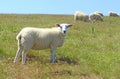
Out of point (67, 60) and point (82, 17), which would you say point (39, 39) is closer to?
point (67, 60)

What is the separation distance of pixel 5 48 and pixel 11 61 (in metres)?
2.31

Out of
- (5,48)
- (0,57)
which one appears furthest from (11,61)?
(5,48)

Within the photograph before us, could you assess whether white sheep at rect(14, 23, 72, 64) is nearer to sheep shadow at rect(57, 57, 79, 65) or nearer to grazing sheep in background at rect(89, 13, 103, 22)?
sheep shadow at rect(57, 57, 79, 65)

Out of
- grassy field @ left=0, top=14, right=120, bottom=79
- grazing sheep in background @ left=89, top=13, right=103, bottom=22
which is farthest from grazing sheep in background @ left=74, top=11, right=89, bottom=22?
grassy field @ left=0, top=14, right=120, bottom=79

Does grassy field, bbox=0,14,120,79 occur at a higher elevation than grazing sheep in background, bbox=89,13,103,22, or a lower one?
higher

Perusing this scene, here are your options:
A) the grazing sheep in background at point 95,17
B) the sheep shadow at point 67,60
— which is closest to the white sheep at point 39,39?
the sheep shadow at point 67,60

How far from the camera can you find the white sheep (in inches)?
667

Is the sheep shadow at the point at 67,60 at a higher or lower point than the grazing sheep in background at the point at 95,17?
higher

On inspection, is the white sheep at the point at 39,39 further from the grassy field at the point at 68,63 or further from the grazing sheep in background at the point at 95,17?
the grazing sheep in background at the point at 95,17

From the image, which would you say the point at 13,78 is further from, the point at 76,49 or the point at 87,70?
the point at 76,49

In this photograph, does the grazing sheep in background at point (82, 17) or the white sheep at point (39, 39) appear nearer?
the white sheep at point (39, 39)

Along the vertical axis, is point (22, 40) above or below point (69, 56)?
above

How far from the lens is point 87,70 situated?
1658 centimetres

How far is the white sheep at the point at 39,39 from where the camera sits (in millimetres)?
16953
